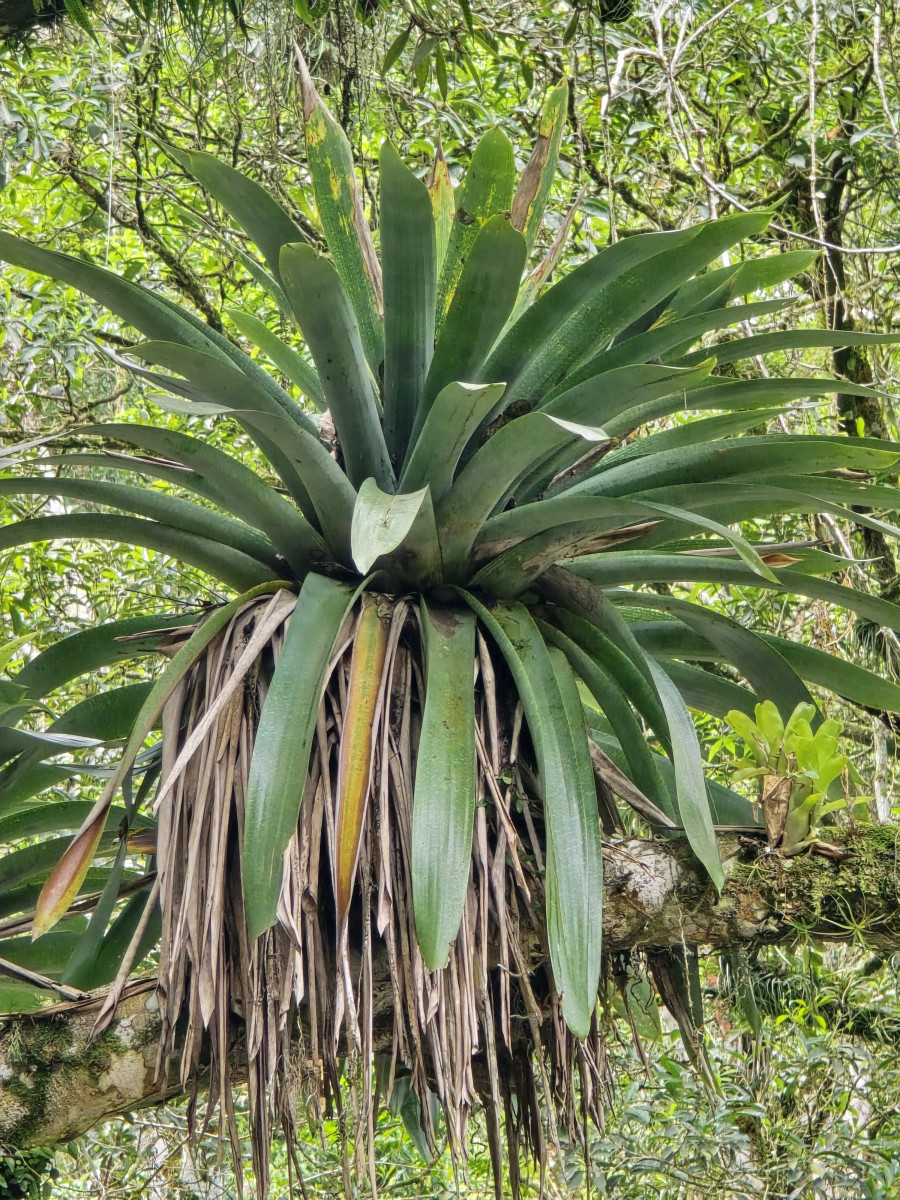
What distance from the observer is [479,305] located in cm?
145

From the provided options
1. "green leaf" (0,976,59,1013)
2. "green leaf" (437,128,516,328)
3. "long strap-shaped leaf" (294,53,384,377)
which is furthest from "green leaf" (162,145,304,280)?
"green leaf" (0,976,59,1013)

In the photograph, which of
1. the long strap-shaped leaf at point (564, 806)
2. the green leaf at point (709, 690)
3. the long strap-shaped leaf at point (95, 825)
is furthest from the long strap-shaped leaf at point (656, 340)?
the long strap-shaped leaf at point (95, 825)

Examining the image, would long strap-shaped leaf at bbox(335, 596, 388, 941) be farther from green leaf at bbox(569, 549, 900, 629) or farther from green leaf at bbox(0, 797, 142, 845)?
green leaf at bbox(0, 797, 142, 845)

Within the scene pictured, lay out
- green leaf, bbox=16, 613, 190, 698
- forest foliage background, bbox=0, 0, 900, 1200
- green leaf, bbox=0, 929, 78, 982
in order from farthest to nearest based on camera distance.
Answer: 1. forest foliage background, bbox=0, 0, 900, 1200
2. green leaf, bbox=0, 929, 78, 982
3. green leaf, bbox=16, 613, 190, 698

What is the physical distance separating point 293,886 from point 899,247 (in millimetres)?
2175

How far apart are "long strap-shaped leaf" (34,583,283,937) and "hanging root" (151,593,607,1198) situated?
0.19 ft

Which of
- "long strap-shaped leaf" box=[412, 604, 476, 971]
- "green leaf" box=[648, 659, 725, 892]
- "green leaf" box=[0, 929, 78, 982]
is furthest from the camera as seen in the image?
"green leaf" box=[0, 929, 78, 982]

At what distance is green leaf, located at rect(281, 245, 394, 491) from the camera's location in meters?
1.36

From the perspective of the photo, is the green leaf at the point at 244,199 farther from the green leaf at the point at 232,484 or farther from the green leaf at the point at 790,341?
the green leaf at the point at 790,341

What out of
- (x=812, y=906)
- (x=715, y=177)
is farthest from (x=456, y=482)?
(x=715, y=177)

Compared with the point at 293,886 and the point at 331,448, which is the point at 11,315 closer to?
the point at 331,448

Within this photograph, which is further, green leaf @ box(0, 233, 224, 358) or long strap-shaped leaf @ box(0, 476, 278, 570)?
long strap-shaped leaf @ box(0, 476, 278, 570)

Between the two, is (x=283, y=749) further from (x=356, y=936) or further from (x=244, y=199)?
(x=244, y=199)

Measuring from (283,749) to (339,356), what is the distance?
1.77 ft
